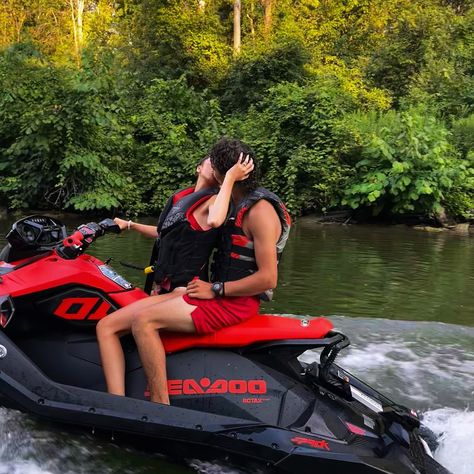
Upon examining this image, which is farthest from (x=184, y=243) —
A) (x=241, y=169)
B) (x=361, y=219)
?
(x=361, y=219)

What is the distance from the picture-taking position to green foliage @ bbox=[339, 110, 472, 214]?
13.9 metres

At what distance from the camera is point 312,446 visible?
2.60 meters

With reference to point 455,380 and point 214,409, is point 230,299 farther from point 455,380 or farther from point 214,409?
point 455,380

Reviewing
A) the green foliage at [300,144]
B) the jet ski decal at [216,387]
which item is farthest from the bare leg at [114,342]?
the green foliage at [300,144]

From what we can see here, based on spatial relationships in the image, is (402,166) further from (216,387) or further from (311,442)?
(311,442)

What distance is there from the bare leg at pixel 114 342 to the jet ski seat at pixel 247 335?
204 mm

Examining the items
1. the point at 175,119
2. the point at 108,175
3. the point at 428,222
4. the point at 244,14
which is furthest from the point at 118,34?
the point at 428,222

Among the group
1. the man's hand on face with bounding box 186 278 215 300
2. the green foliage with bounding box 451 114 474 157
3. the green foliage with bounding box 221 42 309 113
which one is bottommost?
the man's hand on face with bounding box 186 278 215 300

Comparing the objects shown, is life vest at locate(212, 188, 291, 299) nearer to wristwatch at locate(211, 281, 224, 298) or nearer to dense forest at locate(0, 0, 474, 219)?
wristwatch at locate(211, 281, 224, 298)

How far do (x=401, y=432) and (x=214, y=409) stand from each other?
923mm

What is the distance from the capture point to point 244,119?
60.6ft

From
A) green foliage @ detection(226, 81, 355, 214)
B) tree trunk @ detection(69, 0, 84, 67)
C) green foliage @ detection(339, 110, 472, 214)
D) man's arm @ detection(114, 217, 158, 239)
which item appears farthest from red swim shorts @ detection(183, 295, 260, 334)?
tree trunk @ detection(69, 0, 84, 67)

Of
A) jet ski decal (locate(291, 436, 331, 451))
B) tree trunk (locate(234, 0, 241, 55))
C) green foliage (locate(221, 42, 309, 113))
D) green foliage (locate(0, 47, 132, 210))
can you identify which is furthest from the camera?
tree trunk (locate(234, 0, 241, 55))

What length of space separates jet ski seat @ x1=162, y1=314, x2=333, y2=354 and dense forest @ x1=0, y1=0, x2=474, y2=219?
443 inches
